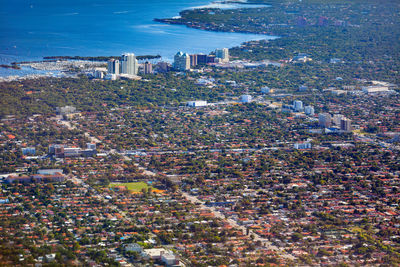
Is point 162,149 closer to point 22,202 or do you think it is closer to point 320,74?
point 22,202

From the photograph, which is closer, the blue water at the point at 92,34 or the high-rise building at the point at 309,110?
the high-rise building at the point at 309,110

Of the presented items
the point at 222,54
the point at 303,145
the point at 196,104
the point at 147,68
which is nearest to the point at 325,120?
the point at 303,145

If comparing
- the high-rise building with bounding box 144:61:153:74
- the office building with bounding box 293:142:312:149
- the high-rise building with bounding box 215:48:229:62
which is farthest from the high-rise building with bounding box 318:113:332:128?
the high-rise building with bounding box 215:48:229:62

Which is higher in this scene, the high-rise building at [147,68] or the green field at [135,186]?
the high-rise building at [147,68]

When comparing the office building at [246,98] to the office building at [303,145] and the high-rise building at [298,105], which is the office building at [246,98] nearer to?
the high-rise building at [298,105]

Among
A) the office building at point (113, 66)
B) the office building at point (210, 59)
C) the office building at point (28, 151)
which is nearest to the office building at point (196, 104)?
the office building at point (113, 66)

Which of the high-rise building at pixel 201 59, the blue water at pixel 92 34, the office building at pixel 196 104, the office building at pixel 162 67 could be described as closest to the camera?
the office building at pixel 196 104

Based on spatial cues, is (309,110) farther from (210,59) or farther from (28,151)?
(28,151)

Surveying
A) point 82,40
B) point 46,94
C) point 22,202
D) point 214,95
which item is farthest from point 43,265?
point 82,40

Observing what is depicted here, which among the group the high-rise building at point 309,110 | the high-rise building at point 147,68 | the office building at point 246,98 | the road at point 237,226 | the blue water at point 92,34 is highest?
the blue water at point 92,34
